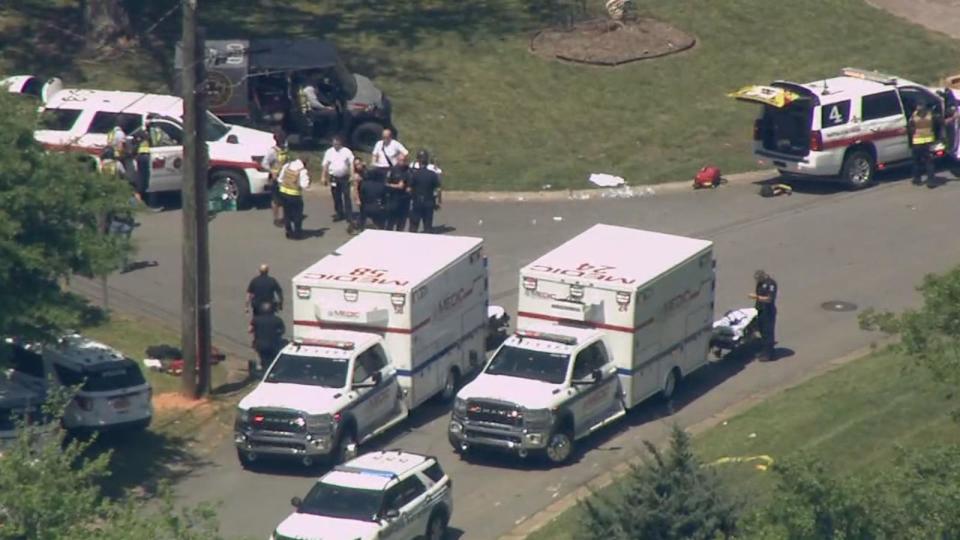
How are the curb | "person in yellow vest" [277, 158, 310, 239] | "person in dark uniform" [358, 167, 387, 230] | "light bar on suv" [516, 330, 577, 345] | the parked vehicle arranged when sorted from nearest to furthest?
the curb
"light bar on suv" [516, 330, 577, 345]
"person in yellow vest" [277, 158, 310, 239]
"person in dark uniform" [358, 167, 387, 230]
the parked vehicle

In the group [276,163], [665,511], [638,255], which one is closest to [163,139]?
[276,163]

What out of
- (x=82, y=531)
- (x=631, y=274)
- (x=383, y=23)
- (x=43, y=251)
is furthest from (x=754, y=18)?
(x=82, y=531)

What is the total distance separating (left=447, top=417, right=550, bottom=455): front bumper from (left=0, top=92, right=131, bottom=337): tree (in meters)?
5.28

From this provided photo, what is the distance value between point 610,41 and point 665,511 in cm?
2847

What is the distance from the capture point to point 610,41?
48438 millimetres

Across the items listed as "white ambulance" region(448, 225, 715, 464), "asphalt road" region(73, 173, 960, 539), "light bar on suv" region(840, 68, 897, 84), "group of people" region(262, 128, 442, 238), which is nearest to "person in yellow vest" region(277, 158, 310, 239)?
"group of people" region(262, 128, 442, 238)

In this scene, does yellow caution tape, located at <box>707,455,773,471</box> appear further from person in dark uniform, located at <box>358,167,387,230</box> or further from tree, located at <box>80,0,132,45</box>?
tree, located at <box>80,0,132,45</box>

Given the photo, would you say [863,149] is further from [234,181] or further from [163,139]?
[163,139]

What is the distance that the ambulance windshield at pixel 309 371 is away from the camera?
2917 centimetres

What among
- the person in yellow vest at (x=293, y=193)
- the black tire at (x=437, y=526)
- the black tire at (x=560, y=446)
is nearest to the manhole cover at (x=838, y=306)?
the black tire at (x=560, y=446)

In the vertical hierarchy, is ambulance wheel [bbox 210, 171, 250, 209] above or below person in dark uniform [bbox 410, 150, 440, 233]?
below

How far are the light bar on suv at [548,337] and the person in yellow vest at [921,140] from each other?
41.6 feet

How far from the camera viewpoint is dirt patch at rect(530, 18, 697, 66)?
47.7 m

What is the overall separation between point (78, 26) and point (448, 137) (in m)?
9.35
